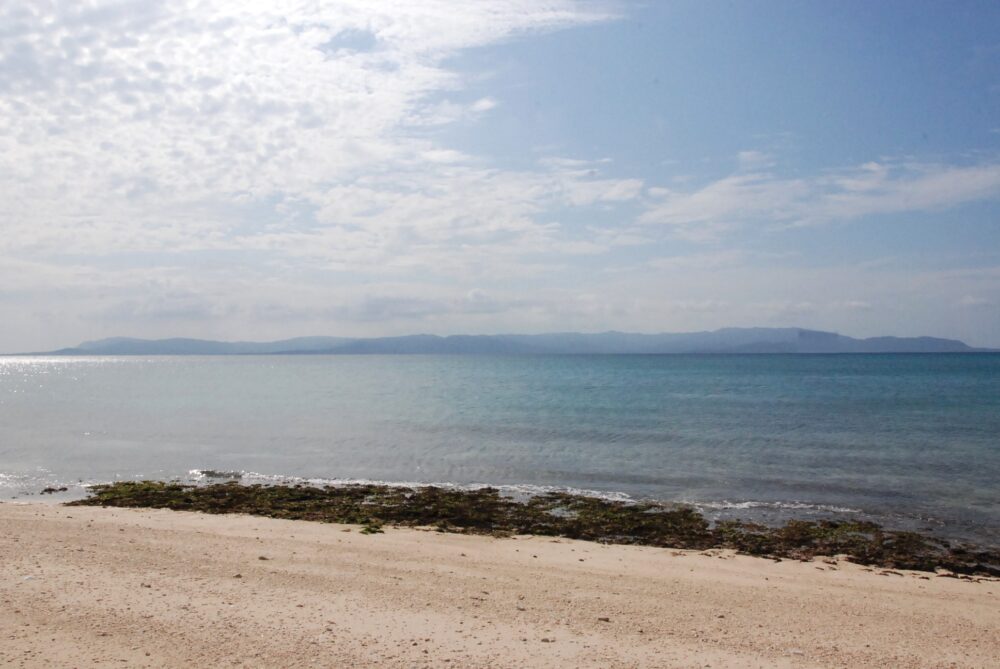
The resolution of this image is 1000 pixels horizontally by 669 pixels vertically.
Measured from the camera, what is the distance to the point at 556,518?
1867 centimetres

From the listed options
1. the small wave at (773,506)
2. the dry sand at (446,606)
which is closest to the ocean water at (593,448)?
the small wave at (773,506)

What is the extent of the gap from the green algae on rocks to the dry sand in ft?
4.65

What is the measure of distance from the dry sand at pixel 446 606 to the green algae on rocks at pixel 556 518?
4.65 ft

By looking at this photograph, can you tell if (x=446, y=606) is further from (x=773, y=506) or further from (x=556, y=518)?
(x=773, y=506)

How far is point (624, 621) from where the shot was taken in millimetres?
9859

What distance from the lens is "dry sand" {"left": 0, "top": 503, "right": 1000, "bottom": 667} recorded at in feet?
28.0

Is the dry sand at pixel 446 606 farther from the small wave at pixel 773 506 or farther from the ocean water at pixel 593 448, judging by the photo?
the ocean water at pixel 593 448

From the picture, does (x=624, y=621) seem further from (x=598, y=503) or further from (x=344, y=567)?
(x=598, y=503)

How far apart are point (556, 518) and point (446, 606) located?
875 centimetres

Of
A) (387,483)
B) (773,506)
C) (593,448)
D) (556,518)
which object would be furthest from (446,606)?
(593,448)

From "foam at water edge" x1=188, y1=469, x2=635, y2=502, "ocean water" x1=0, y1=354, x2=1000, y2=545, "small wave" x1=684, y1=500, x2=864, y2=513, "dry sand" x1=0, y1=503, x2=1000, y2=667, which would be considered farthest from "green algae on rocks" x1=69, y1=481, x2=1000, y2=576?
"ocean water" x1=0, y1=354, x2=1000, y2=545

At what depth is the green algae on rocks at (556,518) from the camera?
15.6 metres

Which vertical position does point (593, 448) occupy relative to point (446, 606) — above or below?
below

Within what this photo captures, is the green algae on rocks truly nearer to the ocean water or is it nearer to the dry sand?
the dry sand
